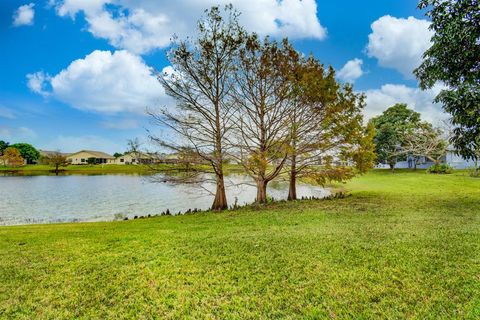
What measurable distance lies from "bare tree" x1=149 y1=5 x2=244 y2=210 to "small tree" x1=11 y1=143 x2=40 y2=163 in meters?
93.1

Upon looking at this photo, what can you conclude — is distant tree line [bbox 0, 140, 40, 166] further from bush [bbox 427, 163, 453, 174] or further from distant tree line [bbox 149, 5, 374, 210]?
Answer: bush [bbox 427, 163, 453, 174]

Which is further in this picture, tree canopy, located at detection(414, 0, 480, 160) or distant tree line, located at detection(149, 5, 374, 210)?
distant tree line, located at detection(149, 5, 374, 210)

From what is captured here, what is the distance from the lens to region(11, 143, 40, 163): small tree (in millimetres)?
85562

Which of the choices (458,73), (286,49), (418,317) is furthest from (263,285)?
(286,49)

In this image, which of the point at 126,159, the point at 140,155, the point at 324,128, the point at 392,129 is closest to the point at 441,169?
the point at 392,129

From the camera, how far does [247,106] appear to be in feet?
50.0

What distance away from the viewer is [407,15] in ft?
49.7

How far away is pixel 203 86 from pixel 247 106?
98.3 inches

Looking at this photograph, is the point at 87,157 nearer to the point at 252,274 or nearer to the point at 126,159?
the point at 126,159

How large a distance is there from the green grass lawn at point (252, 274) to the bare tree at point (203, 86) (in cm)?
620

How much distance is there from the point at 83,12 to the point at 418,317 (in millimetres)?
16702

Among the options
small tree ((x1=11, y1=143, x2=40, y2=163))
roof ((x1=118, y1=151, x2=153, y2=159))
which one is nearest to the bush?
roof ((x1=118, y1=151, x2=153, y2=159))

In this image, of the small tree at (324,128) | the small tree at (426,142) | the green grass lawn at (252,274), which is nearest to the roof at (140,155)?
the green grass lawn at (252,274)

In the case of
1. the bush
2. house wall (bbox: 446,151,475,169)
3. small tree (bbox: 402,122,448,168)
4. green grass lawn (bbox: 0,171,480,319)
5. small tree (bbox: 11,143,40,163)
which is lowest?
green grass lawn (bbox: 0,171,480,319)
